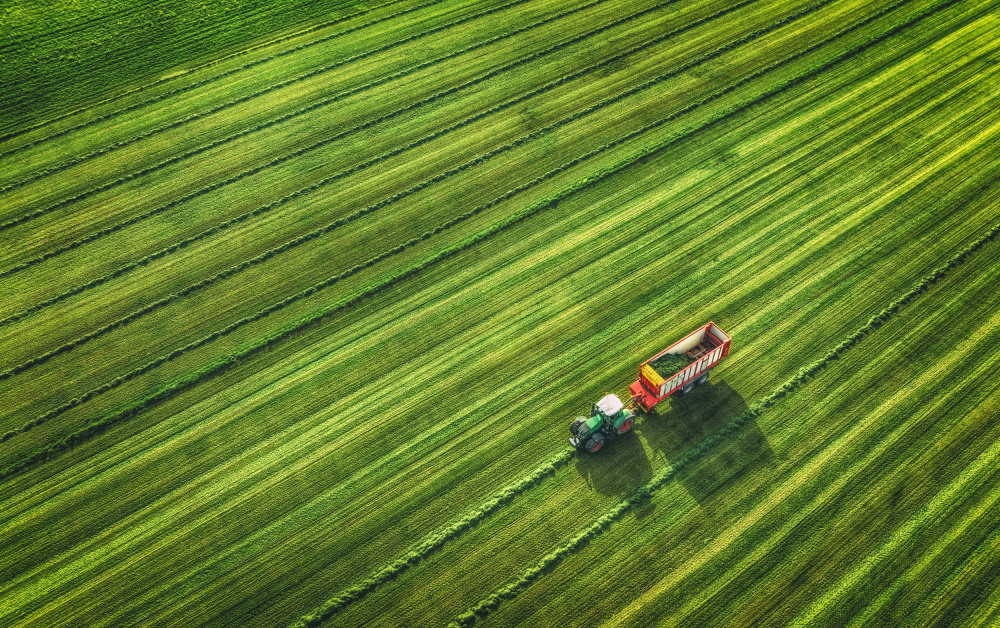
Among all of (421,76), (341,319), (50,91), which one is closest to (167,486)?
(341,319)

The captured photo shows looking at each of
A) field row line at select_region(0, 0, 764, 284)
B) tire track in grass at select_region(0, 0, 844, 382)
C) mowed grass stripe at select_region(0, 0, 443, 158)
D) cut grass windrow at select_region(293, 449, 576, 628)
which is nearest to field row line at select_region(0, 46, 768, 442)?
tire track in grass at select_region(0, 0, 844, 382)

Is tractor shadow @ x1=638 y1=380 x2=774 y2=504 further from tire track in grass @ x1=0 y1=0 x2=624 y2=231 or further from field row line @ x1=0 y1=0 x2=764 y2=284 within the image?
tire track in grass @ x1=0 y1=0 x2=624 y2=231

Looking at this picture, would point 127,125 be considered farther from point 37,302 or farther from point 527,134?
point 527,134

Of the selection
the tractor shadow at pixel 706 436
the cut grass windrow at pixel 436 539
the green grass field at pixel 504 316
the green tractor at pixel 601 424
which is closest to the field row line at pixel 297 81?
the green grass field at pixel 504 316

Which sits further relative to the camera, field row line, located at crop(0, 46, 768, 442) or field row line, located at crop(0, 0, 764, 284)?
field row line, located at crop(0, 0, 764, 284)

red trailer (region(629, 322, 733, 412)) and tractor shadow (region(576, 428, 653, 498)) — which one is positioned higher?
red trailer (region(629, 322, 733, 412))

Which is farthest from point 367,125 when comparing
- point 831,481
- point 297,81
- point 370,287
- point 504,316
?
point 831,481

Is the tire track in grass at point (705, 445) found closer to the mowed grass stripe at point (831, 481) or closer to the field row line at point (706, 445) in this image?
the field row line at point (706, 445)
